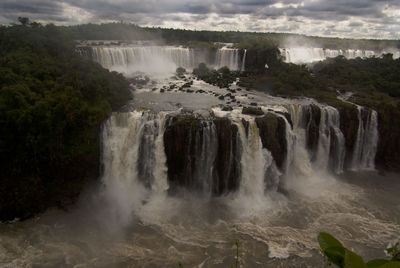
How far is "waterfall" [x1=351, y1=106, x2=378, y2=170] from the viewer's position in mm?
20375

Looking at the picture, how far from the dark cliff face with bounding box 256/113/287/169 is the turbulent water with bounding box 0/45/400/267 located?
6 cm

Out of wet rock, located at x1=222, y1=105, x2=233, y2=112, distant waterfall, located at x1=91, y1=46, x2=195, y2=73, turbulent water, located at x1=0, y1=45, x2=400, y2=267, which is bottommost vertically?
turbulent water, located at x1=0, y1=45, x2=400, y2=267

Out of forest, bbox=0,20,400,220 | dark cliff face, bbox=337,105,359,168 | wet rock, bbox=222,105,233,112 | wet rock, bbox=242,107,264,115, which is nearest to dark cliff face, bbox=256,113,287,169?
wet rock, bbox=242,107,264,115

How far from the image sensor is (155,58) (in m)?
35.8

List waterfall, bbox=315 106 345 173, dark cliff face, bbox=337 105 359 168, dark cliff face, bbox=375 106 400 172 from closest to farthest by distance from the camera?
waterfall, bbox=315 106 345 173 < dark cliff face, bbox=337 105 359 168 < dark cliff face, bbox=375 106 400 172

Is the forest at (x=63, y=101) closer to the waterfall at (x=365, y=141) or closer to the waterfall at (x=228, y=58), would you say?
the waterfall at (x=365, y=141)

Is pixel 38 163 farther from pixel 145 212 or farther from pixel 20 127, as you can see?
pixel 145 212

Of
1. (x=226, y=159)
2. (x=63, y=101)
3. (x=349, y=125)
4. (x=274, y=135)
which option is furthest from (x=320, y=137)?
(x=63, y=101)

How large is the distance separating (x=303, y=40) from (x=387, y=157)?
48967 millimetres

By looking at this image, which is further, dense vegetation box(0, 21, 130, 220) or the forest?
the forest

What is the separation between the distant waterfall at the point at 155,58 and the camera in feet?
102

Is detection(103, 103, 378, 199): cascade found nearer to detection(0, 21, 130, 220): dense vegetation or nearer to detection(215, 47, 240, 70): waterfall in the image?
detection(0, 21, 130, 220): dense vegetation

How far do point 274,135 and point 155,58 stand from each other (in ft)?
75.9

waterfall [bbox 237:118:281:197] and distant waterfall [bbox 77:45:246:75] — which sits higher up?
distant waterfall [bbox 77:45:246:75]
